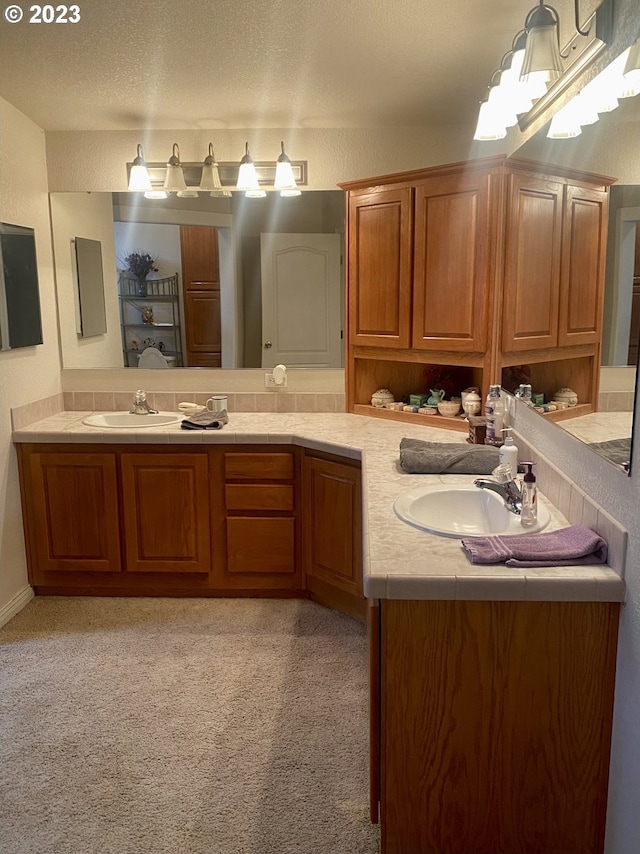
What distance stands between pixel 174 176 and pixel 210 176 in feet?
0.59

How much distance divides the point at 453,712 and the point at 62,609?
2269 mm

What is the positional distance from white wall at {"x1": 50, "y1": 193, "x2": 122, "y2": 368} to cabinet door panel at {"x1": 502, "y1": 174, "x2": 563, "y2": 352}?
207cm

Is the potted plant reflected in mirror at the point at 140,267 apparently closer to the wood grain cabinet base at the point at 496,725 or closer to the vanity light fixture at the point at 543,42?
the vanity light fixture at the point at 543,42

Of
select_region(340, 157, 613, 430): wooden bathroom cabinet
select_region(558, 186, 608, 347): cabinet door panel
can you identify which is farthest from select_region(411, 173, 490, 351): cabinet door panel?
select_region(558, 186, 608, 347): cabinet door panel

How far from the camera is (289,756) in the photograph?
7.02 feet

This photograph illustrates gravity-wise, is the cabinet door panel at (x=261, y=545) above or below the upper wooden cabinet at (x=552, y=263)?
below

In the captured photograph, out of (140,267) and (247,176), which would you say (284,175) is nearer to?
(247,176)

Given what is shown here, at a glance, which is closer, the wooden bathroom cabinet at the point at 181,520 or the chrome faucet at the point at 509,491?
→ the chrome faucet at the point at 509,491

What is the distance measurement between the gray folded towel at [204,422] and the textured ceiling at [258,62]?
1.43 meters

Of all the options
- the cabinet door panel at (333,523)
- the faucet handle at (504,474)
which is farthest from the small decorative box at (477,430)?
the faucet handle at (504,474)

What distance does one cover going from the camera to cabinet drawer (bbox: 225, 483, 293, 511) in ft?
10.2

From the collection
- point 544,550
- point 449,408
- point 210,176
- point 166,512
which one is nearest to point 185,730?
point 166,512

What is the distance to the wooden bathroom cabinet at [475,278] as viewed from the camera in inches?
74.9

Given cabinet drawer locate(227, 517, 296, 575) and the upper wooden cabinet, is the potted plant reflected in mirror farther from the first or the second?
the upper wooden cabinet
